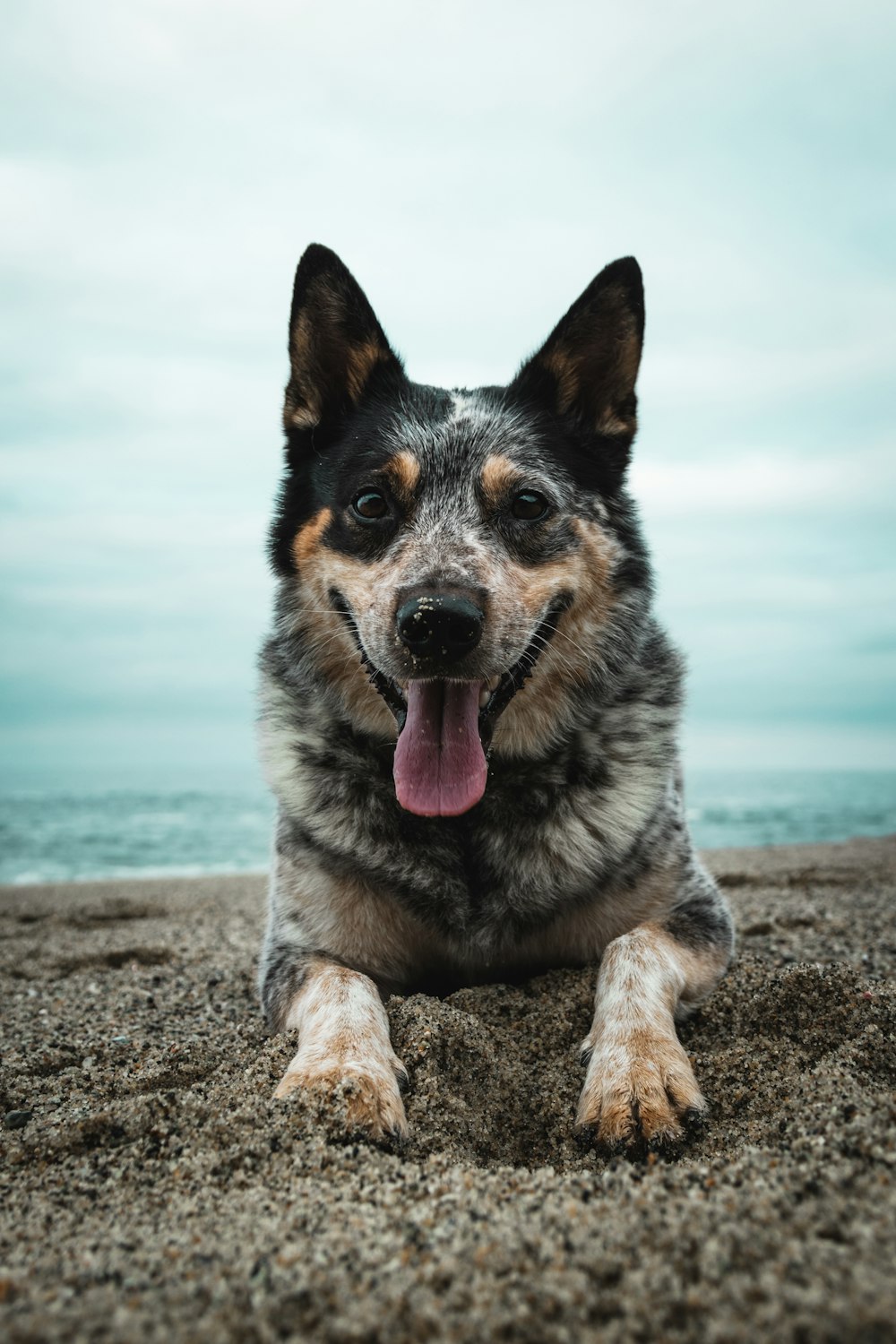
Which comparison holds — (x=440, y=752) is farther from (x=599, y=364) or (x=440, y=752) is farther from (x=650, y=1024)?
(x=599, y=364)

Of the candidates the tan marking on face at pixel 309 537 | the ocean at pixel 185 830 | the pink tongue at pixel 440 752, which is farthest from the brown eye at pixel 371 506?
the ocean at pixel 185 830

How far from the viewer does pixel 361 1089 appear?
2.14 meters

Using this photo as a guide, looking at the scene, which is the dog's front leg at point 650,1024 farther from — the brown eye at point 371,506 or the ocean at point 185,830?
the ocean at point 185,830

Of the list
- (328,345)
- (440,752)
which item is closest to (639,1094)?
(440,752)

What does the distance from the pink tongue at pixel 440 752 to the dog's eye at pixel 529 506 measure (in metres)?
0.84

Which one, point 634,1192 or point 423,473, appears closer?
point 634,1192

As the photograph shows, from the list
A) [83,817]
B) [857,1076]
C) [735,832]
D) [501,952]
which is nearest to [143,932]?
[501,952]

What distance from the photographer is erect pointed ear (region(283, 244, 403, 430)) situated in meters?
3.61

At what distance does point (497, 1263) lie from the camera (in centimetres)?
137

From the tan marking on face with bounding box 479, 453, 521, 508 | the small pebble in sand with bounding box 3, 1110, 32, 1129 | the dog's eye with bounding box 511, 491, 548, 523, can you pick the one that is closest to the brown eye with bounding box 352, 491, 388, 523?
the tan marking on face with bounding box 479, 453, 521, 508

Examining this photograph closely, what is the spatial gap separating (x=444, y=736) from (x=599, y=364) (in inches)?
78.2

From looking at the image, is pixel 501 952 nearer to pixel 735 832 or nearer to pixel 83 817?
pixel 735 832

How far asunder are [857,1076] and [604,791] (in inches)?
53.0

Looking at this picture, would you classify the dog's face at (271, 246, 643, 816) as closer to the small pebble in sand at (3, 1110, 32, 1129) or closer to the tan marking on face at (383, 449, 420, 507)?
the tan marking on face at (383, 449, 420, 507)
